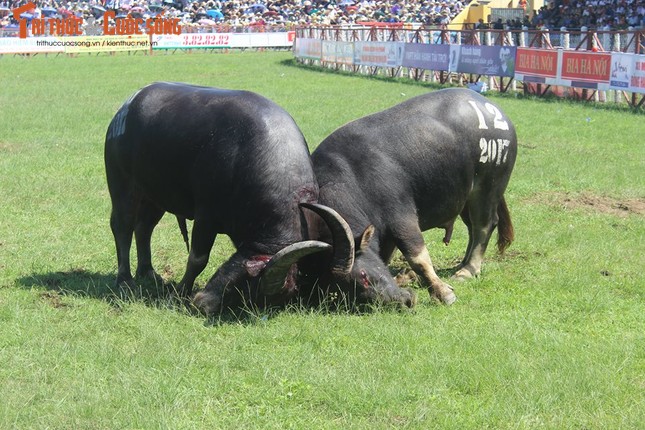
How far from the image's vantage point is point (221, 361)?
242 inches

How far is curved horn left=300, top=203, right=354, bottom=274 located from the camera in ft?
22.2

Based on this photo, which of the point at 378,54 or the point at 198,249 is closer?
the point at 198,249

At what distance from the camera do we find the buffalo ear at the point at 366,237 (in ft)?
23.4

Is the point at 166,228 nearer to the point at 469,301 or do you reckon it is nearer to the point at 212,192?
the point at 212,192

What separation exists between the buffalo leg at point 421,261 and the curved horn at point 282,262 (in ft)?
2.99

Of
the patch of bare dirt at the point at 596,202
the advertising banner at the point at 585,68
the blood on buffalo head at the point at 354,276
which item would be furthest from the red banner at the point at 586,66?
the blood on buffalo head at the point at 354,276

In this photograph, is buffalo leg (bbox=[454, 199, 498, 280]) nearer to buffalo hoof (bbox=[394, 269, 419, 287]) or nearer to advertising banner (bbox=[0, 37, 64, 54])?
buffalo hoof (bbox=[394, 269, 419, 287])

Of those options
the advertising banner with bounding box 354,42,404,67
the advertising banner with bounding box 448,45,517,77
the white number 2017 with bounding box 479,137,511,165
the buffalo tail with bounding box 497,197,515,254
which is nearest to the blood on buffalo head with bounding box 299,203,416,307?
the white number 2017 with bounding box 479,137,511,165

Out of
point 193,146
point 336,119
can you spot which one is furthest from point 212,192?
point 336,119

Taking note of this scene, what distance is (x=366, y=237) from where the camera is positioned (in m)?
7.14

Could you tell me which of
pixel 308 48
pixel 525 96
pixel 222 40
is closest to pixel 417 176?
pixel 525 96

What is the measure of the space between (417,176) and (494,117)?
1.12 m

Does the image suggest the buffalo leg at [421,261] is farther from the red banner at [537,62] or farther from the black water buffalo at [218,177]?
the red banner at [537,62]

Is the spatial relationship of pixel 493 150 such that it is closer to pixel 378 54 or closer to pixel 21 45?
pixel 378 54
